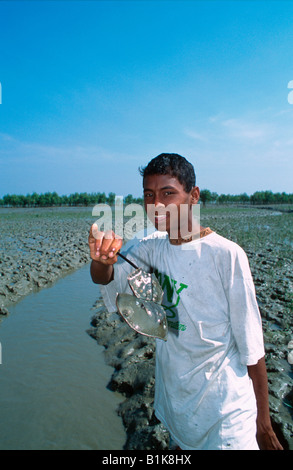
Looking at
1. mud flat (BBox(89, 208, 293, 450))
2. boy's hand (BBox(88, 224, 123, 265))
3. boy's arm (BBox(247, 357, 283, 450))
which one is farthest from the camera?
mud flat (BBox(89, 208, 293, 450))

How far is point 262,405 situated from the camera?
1.44 meters

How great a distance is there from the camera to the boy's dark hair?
1.58m

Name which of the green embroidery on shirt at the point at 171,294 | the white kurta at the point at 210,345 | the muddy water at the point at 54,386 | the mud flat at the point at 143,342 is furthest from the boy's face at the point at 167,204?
the muddy water at the point at 54,386

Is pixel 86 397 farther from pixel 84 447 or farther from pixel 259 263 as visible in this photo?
pixel 259 263

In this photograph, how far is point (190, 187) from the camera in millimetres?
1663

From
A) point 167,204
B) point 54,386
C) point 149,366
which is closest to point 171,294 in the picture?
point 167,204

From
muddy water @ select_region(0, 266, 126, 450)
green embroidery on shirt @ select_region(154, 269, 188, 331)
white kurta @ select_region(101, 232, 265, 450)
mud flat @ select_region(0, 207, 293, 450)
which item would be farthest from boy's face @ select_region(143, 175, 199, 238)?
muddy water @ select_region(0, 266, 126, 450)

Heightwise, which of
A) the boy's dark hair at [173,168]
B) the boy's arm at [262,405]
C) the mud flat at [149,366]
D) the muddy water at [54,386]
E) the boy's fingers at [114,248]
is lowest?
the muddy water at [54,386]

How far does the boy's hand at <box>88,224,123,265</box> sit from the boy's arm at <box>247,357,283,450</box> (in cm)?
88

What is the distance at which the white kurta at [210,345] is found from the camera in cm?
140

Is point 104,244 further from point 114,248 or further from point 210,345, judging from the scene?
point 210,345

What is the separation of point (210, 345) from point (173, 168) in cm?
92

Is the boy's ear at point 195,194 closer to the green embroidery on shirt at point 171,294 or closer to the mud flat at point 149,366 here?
A: the green embroidery on shirt at point 171,294

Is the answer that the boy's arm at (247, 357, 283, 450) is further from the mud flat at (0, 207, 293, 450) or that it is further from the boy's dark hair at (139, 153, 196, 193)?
the mud flat at (0, 207, 293, 450)
